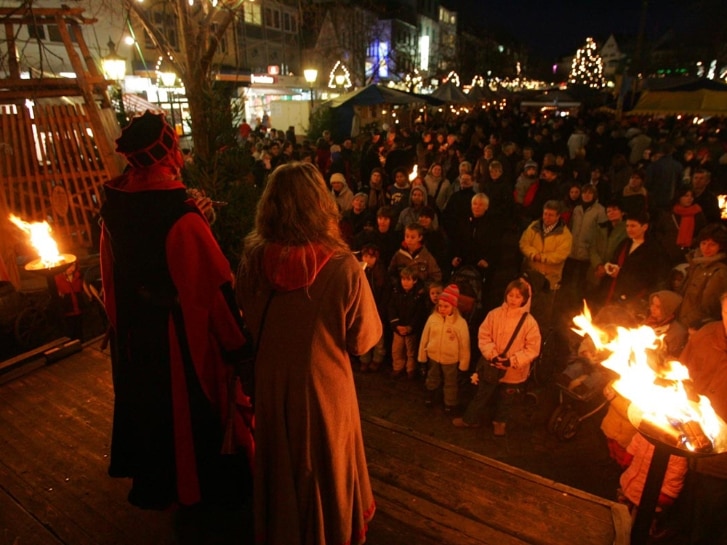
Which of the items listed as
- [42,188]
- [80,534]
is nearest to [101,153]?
[42,188]

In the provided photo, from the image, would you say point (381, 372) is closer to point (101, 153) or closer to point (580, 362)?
point (580, 362)

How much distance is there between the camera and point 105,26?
20531 millimetres

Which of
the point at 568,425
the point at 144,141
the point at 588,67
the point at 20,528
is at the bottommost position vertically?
the point at 568,425

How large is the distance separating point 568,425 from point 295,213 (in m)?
3.73

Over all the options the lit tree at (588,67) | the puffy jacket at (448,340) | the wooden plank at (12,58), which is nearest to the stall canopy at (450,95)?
the wooden plank at (12,58)

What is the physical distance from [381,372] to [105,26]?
71.3 feet

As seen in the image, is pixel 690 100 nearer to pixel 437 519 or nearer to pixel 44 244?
pixel 437 519

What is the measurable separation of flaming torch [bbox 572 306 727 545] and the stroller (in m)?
1.84

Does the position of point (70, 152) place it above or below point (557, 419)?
above

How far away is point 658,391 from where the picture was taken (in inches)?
94.2

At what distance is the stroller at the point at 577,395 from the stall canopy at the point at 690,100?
1459cm

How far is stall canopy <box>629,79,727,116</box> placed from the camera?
15.1 m

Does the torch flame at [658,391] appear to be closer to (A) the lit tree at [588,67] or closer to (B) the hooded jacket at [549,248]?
(B) the hooded jacket at [549,248]

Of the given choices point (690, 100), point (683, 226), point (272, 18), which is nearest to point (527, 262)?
point (683, 226)
